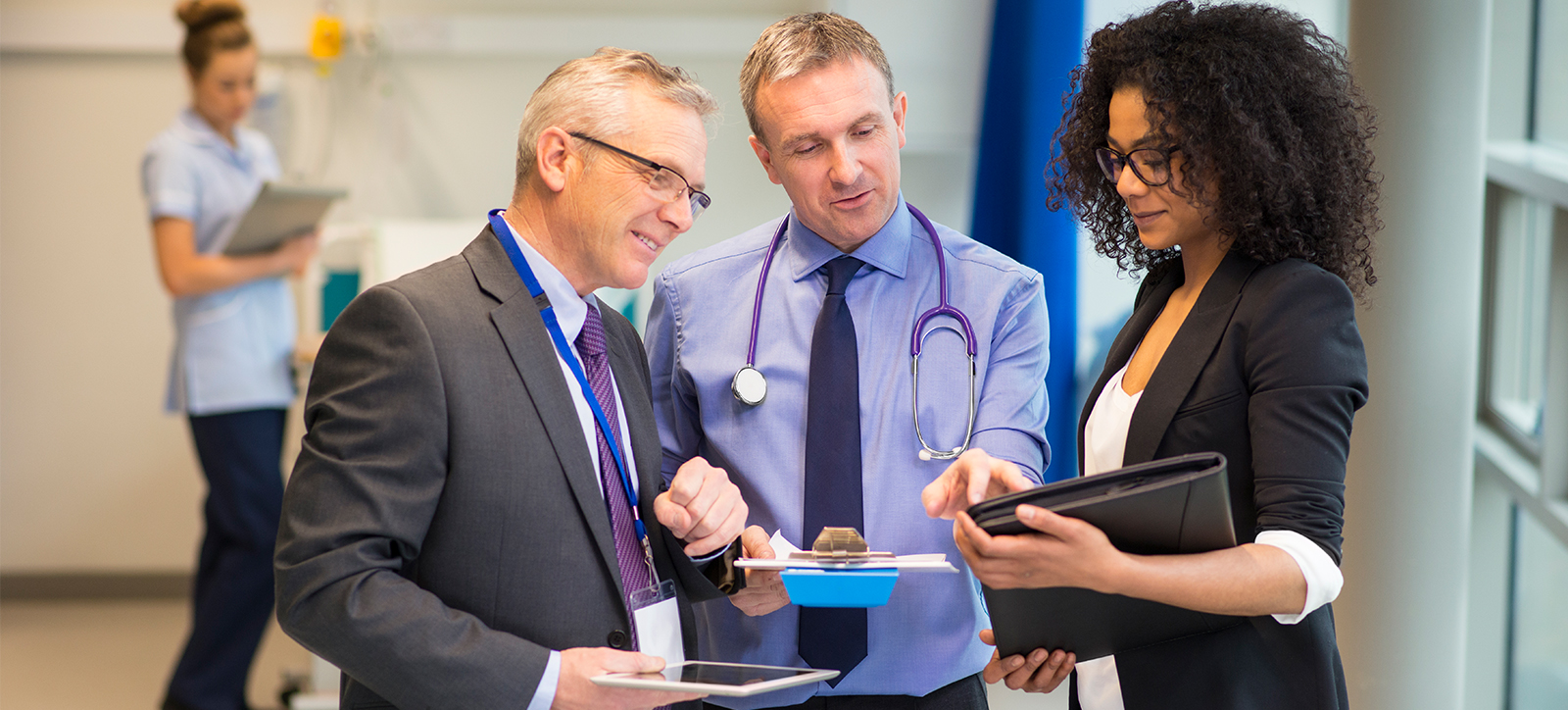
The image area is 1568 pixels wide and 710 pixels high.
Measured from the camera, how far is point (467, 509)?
1.19m

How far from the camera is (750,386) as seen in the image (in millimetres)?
1563

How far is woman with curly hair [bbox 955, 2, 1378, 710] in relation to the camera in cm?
112

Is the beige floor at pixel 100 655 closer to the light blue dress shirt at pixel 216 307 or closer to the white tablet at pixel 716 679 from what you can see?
the light blue dress shirt at pixel 216 307

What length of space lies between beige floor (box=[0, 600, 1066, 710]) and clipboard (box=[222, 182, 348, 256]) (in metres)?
1.43

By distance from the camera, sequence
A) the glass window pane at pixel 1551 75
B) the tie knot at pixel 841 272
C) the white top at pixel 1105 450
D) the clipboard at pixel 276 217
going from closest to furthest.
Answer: the white top at pixel 1105 450 < the tie knot at pixel 841 272 < the glass window pane at pixel 1551 75 < the clipboard at pixel 276 217

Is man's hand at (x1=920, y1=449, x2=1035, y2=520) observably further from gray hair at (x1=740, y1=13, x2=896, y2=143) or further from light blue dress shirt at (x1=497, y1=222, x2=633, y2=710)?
gray hair at (x1=740, y1=13, x2=896, y2=143)

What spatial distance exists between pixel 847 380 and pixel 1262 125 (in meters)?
0.60

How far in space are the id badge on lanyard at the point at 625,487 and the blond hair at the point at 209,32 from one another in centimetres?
278

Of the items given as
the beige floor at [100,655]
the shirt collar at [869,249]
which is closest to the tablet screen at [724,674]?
the shirt collar at [869,249]

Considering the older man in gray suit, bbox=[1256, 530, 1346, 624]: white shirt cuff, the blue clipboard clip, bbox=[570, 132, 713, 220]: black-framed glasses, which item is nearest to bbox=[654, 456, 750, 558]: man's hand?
the older man in gray suit

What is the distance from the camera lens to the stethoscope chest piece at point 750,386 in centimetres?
156

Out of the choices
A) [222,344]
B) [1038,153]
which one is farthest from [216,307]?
[1038,153]

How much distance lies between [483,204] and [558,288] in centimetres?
344

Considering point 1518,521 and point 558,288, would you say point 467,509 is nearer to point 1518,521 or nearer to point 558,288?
point 558,288
